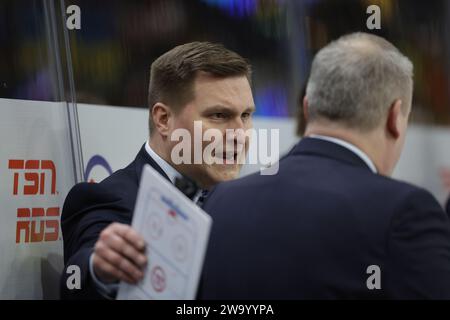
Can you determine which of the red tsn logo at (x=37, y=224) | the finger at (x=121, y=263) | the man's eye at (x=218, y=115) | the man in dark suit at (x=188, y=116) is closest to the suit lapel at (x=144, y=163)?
the man in dark suit at (x=188, y=116)

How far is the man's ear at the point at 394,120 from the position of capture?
1493 mm

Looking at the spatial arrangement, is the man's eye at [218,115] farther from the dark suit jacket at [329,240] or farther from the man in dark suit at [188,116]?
the dark suit jacket at [329,240]

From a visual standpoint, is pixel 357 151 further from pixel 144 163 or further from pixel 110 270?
pixel 144 163

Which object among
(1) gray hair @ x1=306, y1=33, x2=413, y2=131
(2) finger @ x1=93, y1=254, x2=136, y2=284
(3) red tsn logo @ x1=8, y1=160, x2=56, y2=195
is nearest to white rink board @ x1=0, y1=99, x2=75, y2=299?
(3) red tsn logo @ x1=8, y1=160, x2=56, y2=195

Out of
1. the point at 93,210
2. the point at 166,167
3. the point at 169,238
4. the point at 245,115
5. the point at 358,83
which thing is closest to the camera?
the point at 169,238

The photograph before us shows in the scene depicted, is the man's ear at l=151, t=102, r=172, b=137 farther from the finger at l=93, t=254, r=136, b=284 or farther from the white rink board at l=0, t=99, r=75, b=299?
the finger at l=93, t=254, r=136, b=284

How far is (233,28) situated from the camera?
296 centimetres

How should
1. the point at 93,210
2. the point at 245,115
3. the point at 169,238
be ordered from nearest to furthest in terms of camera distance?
the point at 169,238
the point at 93,210
the point at 245,115

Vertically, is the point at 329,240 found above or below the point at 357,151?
below

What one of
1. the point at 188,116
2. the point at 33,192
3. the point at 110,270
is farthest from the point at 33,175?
the point at 110,270

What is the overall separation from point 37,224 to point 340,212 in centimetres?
112

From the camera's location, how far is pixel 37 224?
2215 millimetres

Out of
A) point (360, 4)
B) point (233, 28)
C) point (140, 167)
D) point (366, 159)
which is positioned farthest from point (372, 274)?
point (360, 4)
